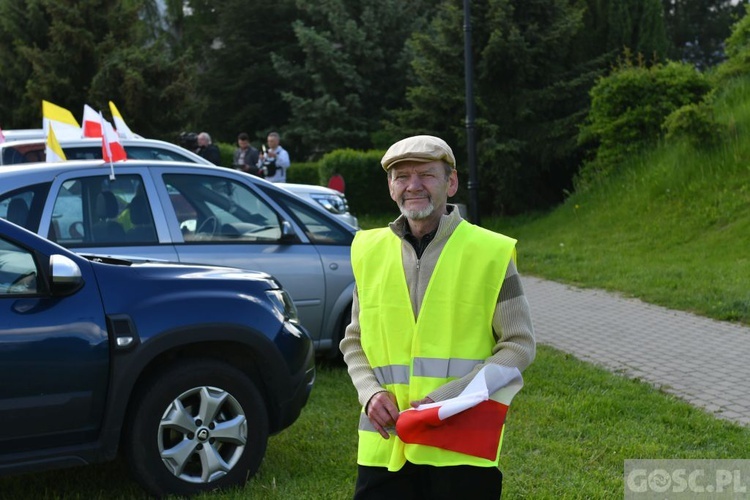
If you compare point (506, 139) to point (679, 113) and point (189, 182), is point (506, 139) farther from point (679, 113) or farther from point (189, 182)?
point (189, 182)

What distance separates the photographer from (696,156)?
602 inches

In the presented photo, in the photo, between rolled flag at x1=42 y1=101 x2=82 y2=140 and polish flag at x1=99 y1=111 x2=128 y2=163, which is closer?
polish flag at x1=99 y1=111 x2=128 y2=163

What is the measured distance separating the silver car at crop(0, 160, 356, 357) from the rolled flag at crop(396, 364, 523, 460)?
4.32m

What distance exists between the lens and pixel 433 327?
3.12m

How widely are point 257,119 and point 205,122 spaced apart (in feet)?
6.52

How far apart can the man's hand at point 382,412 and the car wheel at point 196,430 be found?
204 centimetres

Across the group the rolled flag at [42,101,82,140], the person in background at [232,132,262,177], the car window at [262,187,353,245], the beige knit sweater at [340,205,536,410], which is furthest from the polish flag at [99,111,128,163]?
the person in background at [232,132,262,177]

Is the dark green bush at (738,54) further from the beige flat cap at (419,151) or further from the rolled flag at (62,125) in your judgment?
the beige flat cap at (419,151)

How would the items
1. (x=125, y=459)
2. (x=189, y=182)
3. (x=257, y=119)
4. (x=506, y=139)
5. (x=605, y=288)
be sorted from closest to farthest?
(x=125, y=459) < (x=189, y=182) < (x=605, y=288) < (x=506, y=139) < (x=257, y=119)

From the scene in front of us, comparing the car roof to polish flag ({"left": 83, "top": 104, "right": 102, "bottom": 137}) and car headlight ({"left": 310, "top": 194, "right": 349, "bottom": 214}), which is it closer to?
polish flag ({"left": 83, "top": 104, "right": 102, "bottom": 137})

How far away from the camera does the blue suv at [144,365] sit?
14.9ft

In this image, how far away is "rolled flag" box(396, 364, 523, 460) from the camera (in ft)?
9.82

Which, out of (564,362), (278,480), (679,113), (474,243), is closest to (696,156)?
(679,113)

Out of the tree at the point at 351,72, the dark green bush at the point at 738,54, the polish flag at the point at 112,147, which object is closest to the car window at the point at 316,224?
the polish flag at the point at 112,147
